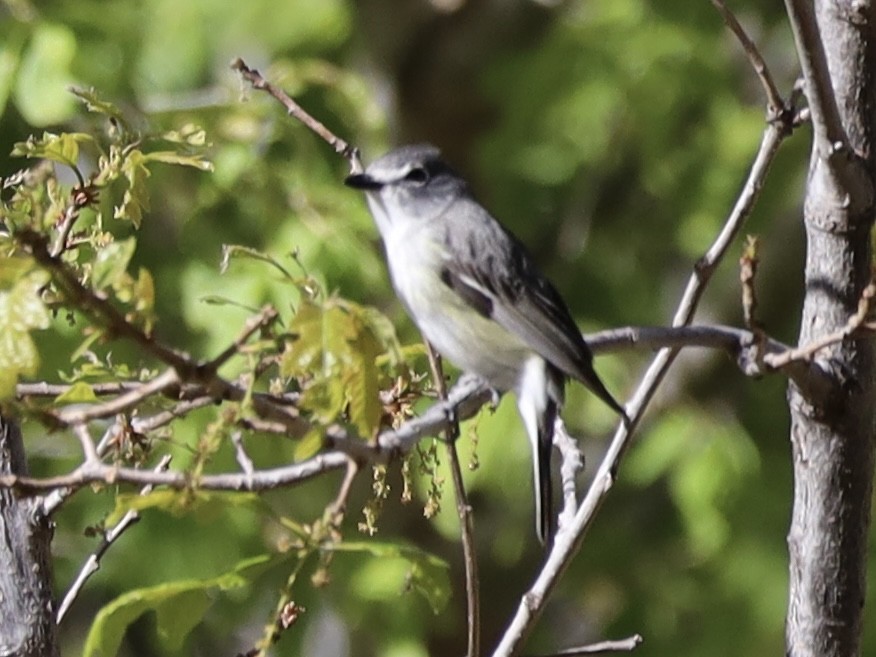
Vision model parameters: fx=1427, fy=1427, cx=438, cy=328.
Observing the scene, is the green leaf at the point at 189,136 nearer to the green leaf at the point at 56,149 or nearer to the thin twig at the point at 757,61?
the green leaf at the point at 56,149

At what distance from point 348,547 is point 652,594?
169 inches

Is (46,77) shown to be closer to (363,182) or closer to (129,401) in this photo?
(363,182)

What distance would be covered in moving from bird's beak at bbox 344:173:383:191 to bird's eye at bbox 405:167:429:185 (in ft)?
0.31

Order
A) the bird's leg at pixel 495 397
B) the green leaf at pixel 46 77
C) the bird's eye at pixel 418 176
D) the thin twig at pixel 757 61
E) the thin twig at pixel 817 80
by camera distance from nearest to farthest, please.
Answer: the thin twig at pixel 817 80
the thin twig at pixel 757 61
the bird's leg at pixel 495 397
the bird's eye at pixel 418 176
the green leaf at pixel 46 77

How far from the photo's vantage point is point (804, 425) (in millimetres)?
1992

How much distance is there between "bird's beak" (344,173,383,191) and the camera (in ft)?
7.87

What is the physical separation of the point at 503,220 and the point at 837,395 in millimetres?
3366

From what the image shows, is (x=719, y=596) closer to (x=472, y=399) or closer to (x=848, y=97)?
(x=472, y=399)

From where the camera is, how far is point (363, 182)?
99.3 inches

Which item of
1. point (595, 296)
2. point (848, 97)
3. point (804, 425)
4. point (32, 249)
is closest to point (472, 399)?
point (804, 425)

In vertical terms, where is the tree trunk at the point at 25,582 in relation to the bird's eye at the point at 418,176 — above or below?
below

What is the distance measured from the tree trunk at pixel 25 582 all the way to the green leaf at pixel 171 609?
0.22 meters

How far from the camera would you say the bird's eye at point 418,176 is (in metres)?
2.77

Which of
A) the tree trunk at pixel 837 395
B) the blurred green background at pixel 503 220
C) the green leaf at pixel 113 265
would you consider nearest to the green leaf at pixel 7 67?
the blurred green background at pixel 503 220
